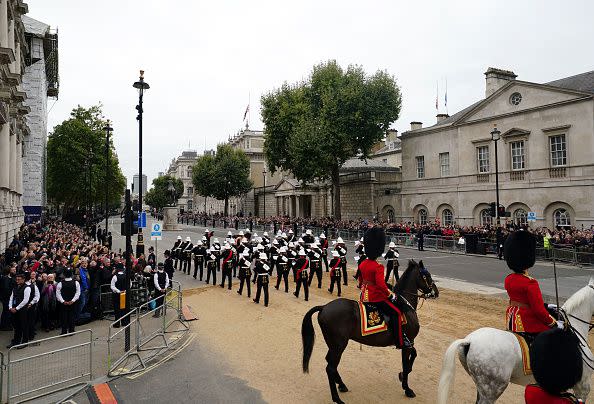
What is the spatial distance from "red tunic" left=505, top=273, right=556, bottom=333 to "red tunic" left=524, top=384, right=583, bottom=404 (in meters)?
2.99

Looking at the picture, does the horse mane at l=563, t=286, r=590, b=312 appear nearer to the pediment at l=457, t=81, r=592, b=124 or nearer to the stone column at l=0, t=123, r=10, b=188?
the stone column at l=0, t=123, r=10, b=188

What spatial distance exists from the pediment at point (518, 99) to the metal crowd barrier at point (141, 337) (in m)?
31.0

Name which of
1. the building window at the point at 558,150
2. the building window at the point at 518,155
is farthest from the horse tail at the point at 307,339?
the building window at the point at 518,155

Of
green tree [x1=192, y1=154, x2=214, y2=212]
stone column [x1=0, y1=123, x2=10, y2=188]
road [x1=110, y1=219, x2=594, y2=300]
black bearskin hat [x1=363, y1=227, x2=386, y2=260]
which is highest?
green tree [x1=192, y1=154, x2=214, y2=212]

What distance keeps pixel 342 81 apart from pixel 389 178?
41.4 ft

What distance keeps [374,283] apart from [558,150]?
1171 inches

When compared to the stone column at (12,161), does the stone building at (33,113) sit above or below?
above

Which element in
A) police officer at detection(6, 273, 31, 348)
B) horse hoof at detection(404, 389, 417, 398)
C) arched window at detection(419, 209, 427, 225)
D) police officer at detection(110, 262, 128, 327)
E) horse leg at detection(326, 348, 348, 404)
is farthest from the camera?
arched window at detection(419, 209, 427, 225)

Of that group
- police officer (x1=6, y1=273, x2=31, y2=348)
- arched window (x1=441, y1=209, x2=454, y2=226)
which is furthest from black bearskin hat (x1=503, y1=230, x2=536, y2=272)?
arched window (x1=441, y1=209, x2=454, y2=226)

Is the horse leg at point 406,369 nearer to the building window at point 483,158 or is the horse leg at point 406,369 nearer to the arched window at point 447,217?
the building window at point 483,158

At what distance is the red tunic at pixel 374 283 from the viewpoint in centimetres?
782

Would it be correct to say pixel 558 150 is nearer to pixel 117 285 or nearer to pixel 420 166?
pixel 420 166

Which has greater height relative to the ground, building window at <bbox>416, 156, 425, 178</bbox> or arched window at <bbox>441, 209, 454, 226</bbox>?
building window at <bbox>416, 156, 425, 178</bbox>

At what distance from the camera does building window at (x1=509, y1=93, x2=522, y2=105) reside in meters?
33.3
